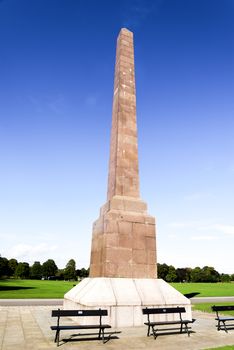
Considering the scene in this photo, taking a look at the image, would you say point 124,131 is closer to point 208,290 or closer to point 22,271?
point 208,290

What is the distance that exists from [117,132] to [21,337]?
9.43 meters

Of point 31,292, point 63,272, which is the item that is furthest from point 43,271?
point 31,292

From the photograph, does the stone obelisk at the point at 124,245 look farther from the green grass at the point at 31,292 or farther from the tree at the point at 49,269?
the tree at the point at 49,269

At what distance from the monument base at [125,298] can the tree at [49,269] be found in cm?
10969

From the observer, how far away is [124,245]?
1186 cm

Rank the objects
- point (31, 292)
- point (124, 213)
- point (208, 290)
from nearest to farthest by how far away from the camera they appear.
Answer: point (124, 213) → point (31, 292) → point (208, 290)

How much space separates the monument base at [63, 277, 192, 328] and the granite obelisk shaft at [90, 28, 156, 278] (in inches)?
20.5

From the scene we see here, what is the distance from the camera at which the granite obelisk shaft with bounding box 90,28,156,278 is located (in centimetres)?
1168

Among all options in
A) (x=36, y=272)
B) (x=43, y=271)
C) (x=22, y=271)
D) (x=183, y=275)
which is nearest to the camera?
(x=22, y=271)

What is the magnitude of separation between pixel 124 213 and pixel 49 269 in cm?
11123

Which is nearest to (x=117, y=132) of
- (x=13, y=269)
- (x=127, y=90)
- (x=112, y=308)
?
(x=127, y=90)

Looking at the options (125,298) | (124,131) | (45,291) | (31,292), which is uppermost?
Answer: (124,131)

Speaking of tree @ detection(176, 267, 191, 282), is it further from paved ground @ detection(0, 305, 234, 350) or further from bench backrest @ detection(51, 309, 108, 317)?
bench backrest @ detection(51, 309, 108, 317)

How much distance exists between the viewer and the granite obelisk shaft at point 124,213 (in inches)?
460
